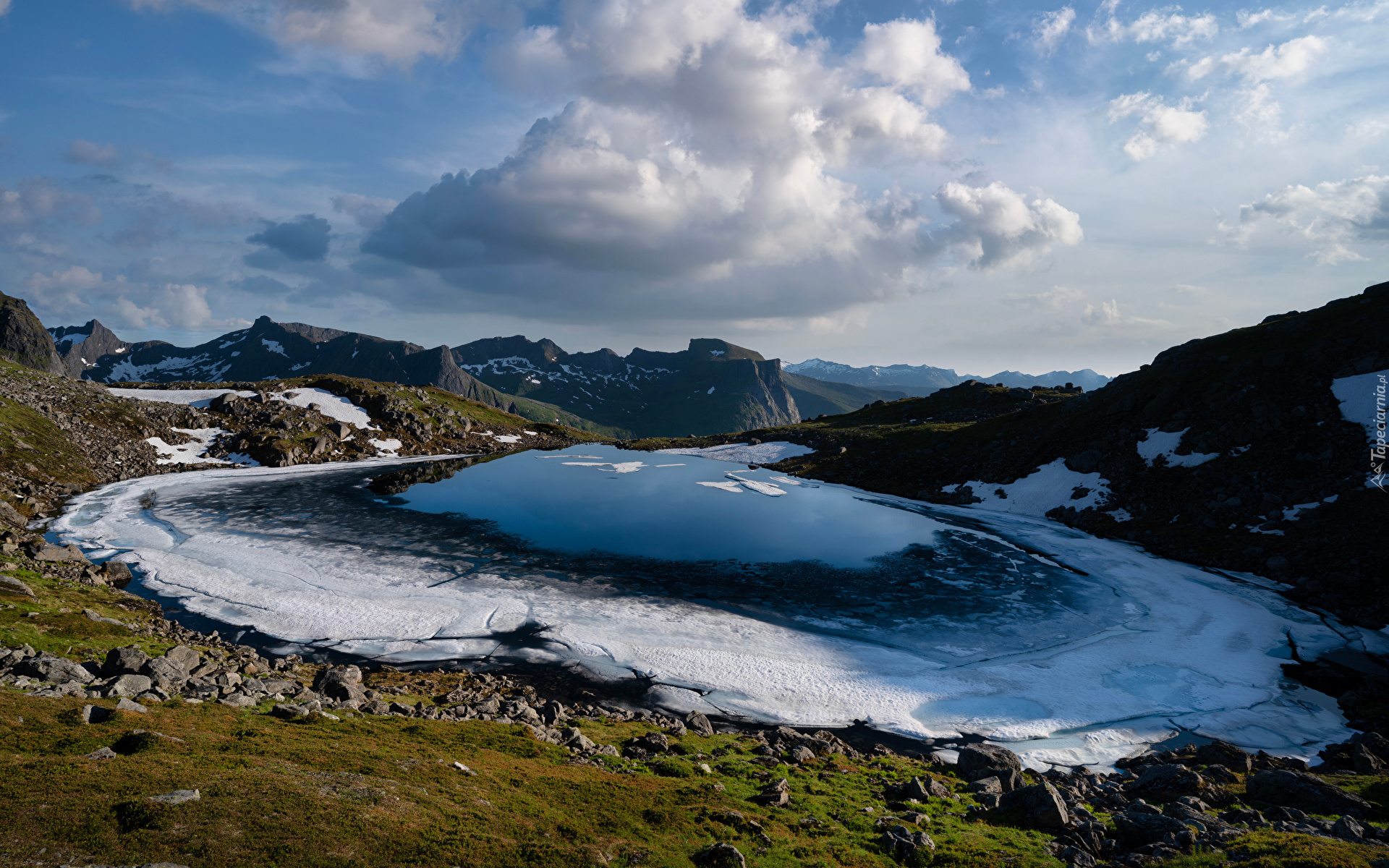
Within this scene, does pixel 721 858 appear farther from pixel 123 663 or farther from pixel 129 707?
pixel 123 663

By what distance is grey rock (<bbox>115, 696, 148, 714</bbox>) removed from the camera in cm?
1714

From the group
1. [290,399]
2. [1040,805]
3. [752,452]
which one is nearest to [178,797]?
[1040,805]

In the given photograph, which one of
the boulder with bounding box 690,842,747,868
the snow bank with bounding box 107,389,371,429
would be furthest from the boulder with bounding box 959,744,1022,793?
the snow bank with bounding box 107,389,371,429

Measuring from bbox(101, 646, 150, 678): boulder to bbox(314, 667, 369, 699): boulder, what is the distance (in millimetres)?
6143

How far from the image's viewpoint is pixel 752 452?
471 feet

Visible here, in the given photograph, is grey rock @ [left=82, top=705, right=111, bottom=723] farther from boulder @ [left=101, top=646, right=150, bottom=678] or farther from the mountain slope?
the mountain slope

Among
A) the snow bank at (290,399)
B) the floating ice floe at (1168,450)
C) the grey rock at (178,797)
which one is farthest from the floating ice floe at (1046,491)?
the snow bank at (290,399)

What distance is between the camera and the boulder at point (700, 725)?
26453 millimetres

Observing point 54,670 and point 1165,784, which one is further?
point 1165,784

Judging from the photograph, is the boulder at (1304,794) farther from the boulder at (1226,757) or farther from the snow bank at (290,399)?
the snow bank at (290,399)

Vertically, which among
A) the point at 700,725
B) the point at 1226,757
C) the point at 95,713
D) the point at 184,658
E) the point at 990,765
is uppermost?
the point at 95,713

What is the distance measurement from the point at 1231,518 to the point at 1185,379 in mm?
35568

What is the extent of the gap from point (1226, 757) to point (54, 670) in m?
43.4

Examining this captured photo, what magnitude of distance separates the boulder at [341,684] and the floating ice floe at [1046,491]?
7762cm
